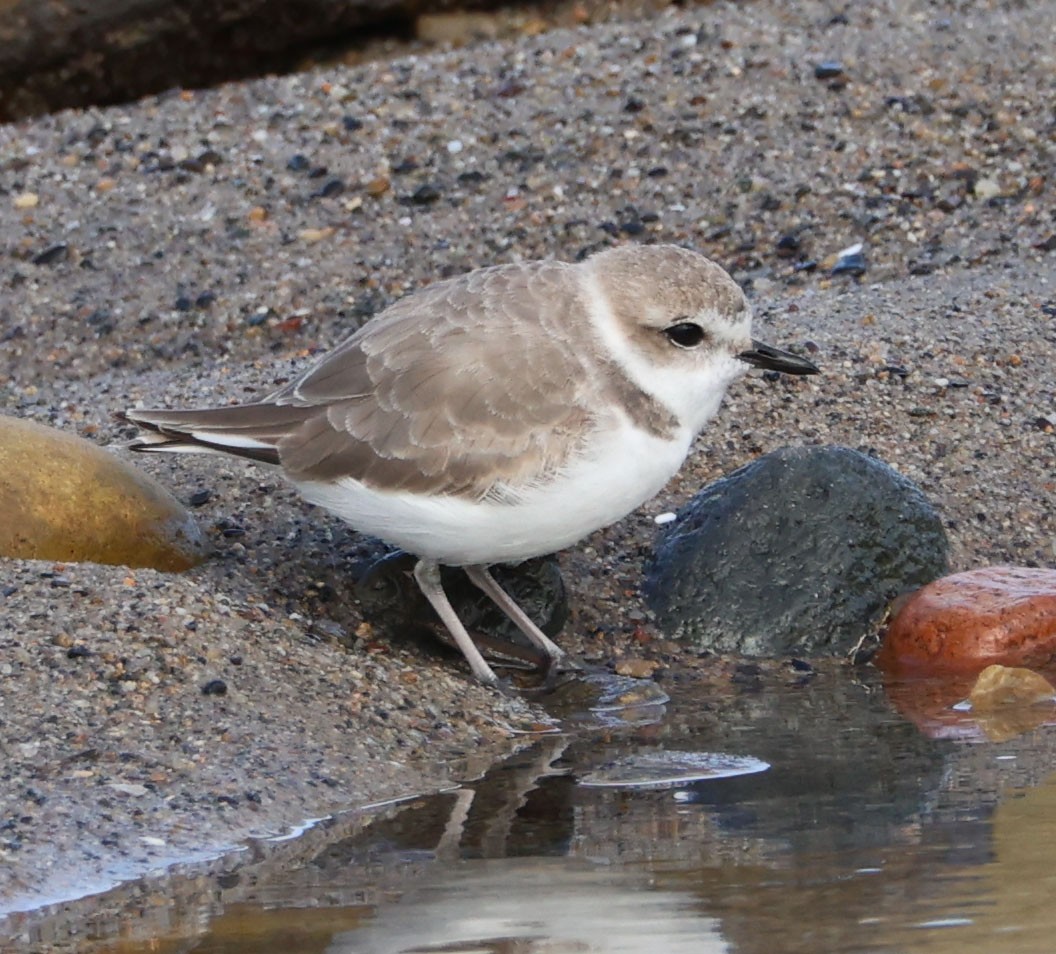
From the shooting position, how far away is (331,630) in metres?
5.40

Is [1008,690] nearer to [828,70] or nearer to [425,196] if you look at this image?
[425,196]

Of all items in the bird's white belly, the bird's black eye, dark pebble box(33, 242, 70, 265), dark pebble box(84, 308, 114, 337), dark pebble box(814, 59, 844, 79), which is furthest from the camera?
dark pebble box(814, 59, 844, 79)

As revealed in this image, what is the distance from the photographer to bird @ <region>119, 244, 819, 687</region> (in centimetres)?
491

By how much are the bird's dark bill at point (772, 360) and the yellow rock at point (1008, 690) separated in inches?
41.3

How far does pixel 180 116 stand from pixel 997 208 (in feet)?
14.1

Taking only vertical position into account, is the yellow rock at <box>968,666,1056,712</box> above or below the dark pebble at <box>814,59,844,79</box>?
below

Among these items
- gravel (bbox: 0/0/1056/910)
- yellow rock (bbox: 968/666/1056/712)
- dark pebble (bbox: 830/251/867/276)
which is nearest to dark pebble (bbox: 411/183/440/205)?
gravel (bbox: 0/0/1056/910)

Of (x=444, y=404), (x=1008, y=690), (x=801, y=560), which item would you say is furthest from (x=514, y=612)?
(x=1008, y=690)

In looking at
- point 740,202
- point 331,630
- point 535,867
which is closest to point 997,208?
point 740,202

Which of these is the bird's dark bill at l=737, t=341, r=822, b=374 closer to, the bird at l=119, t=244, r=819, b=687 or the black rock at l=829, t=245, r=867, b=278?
the bird at l=119, t=244, r=819, b=687

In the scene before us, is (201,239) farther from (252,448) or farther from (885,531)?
(885,531)

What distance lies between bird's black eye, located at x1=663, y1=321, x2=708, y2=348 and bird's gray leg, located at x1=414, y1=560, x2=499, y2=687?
0.99 meters

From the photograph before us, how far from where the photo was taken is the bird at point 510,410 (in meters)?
4.91

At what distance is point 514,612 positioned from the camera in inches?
217
